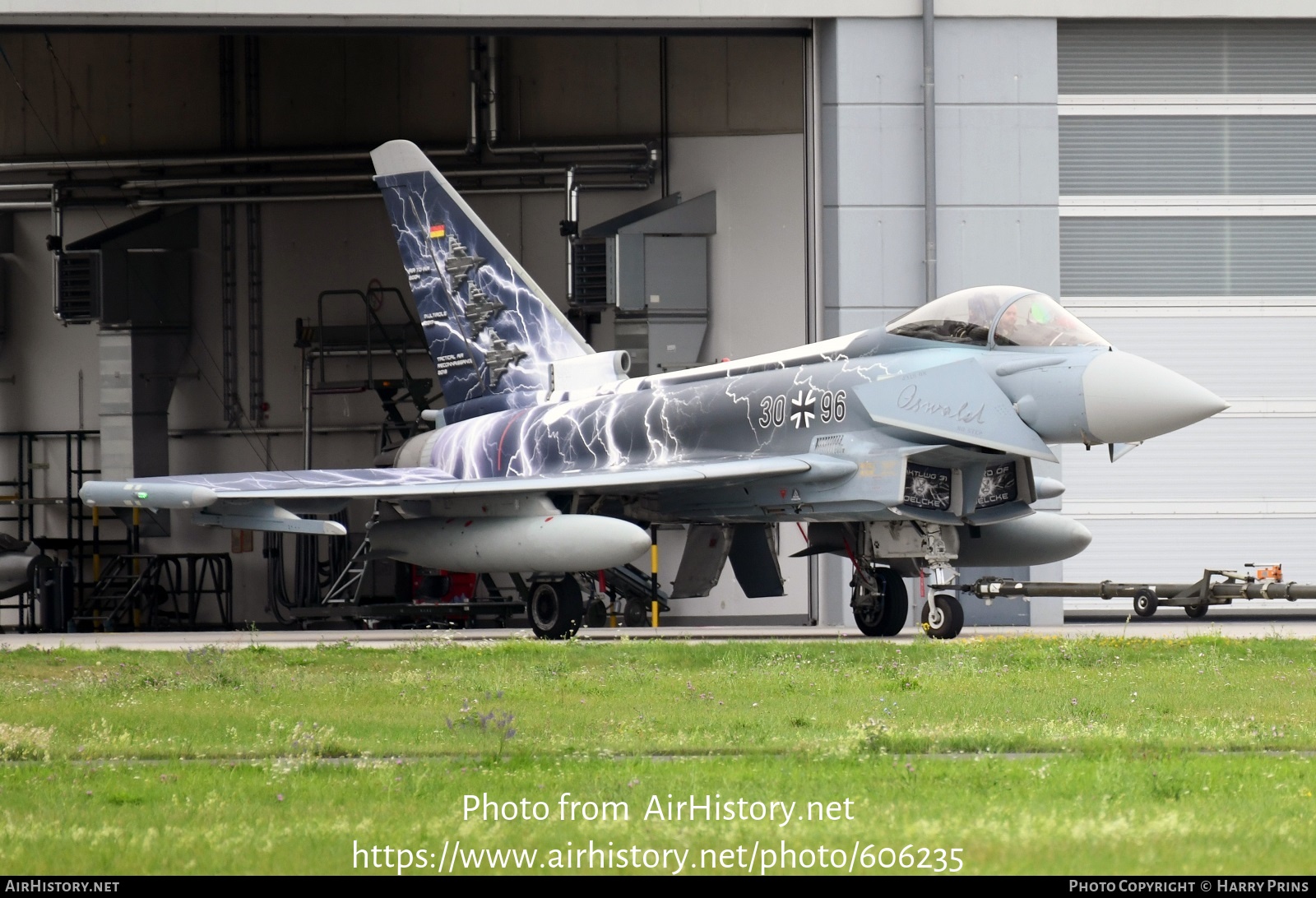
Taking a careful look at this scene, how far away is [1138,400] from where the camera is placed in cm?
1148

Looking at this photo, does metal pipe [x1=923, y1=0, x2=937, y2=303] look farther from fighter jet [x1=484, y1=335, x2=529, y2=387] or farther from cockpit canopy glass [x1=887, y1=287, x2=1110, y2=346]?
fighter jet [x1=484, y1=335, x2=529, y2=387]

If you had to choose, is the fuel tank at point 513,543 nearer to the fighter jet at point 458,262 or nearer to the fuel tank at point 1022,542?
the fuel tank at point 1022,542

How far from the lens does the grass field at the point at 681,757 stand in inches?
166

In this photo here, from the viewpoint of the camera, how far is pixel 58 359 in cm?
2564

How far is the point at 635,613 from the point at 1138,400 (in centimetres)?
1041

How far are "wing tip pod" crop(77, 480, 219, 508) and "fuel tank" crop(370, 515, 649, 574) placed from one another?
1.95 m

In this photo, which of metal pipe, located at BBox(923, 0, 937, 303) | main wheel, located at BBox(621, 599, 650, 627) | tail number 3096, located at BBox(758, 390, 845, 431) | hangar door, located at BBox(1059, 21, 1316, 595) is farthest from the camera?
main wheel, located at BBox(621, 599, 650, 627)

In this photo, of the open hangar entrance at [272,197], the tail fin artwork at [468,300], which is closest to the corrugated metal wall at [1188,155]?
the open hangar entrance at [272,197]

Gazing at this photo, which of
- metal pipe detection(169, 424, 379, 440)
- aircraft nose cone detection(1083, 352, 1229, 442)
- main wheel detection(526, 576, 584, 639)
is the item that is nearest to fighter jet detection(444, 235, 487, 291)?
main wheel detection(526, 576, 584, 639)

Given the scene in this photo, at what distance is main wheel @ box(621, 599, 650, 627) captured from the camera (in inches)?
816

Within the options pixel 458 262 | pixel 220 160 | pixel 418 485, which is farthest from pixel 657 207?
pixel 418 485

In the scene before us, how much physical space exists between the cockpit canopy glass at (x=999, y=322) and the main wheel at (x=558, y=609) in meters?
3.93

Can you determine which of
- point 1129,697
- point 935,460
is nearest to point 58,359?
point 935,460

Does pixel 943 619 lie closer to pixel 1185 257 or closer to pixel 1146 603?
pixel 1146 603
